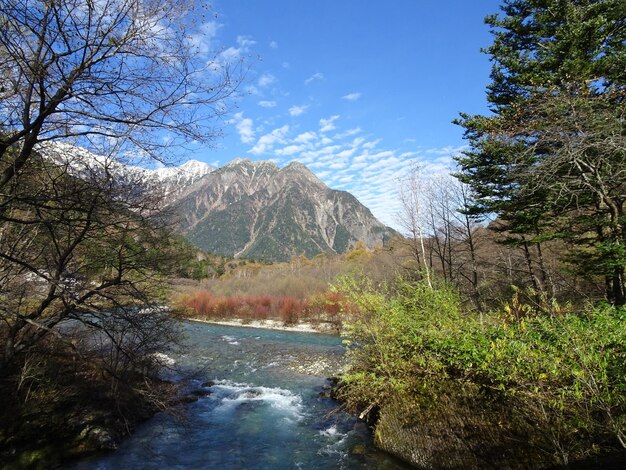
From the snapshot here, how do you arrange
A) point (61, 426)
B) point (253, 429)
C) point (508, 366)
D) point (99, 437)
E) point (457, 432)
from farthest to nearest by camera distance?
1. point (253, 429)
2. point (99, 437)
3. point (61, 426)
4. point (457, 432)
5. point (508, 366)

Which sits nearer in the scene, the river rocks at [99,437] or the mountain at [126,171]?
the mountain at [126,171]

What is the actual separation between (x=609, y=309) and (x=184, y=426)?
9688mm

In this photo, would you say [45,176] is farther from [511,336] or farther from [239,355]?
[239,355]

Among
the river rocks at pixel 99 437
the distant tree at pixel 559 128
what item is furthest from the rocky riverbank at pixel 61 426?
the distant tree at pixel 559 128

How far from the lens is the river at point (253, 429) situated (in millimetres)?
7738

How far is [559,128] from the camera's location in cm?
827

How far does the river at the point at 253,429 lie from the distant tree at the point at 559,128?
8.08 meters

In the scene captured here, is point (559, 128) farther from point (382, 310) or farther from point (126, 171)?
point (126, 171)

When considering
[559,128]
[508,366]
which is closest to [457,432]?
[508,366]

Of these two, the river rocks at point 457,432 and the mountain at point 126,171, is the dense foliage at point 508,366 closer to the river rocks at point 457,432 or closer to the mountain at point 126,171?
the river rocks at point 457,432

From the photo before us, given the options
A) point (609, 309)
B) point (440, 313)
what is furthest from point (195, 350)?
point (609, 309)

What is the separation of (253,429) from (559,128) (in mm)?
10963

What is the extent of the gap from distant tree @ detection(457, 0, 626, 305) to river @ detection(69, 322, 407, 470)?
8084mm

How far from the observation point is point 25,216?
7.59 metres
